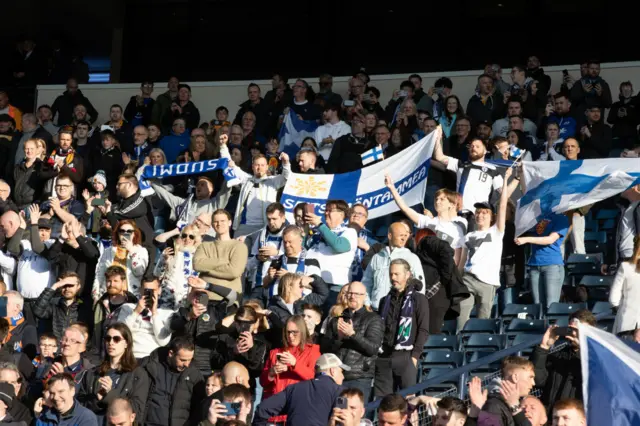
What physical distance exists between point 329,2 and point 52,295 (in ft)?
33.9

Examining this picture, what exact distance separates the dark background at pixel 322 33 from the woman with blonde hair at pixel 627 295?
9999 millimetres

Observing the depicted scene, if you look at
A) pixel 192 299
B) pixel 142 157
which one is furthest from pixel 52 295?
pixel 142 157

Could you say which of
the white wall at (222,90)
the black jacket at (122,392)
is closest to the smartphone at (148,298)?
the black jacket at (122,392)

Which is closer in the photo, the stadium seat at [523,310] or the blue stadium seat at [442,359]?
the blue stadium seat at [442,359]

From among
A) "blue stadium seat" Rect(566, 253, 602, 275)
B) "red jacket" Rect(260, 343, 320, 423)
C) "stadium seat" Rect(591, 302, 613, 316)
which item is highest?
"blue stadium seat" Rect(566, 253, 602, 275)

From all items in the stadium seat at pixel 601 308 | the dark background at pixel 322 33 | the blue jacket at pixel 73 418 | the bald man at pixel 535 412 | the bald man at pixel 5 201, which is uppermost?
the dark background at pixel 322 33

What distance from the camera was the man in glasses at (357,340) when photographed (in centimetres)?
1034

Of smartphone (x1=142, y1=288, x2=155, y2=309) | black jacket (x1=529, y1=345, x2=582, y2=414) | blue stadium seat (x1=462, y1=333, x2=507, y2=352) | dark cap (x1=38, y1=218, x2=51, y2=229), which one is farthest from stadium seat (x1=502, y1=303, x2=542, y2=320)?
dark cap (x1=38, y1=218, x2=51, y2=229)

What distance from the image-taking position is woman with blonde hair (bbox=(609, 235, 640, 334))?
34.0 feet

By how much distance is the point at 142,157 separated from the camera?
17.5 meters

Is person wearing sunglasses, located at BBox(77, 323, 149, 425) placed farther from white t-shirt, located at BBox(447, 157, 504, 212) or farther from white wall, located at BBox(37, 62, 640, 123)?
white wall, located at BBox(37, 62, 640, 123)

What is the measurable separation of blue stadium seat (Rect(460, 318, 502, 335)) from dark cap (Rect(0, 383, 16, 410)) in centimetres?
403

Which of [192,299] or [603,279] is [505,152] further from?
[192,299]

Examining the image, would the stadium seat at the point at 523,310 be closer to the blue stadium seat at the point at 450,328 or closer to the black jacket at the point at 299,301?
the blue stadium seat at the point at 450,328
